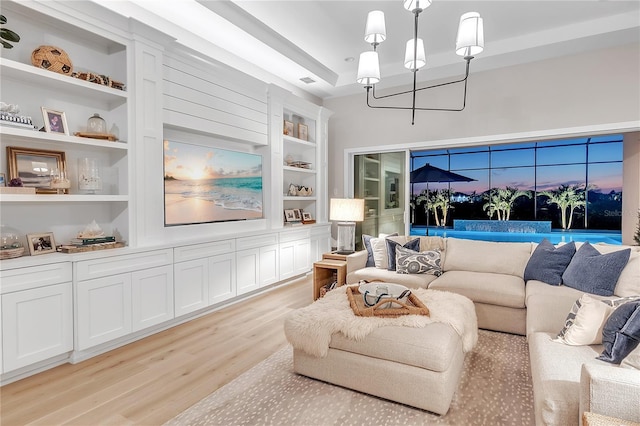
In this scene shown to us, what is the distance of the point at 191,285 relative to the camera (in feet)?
11.3

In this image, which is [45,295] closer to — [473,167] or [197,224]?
[197,224]

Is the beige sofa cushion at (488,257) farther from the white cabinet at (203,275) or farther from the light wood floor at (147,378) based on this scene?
the white cabinet at (203,275)

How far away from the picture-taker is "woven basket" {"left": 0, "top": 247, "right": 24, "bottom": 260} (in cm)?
233

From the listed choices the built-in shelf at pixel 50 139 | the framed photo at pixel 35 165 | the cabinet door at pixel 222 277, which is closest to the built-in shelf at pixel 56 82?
the built-in shelf at pixel 50 139

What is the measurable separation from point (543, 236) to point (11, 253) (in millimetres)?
7844

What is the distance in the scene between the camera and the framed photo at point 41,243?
2526 mm

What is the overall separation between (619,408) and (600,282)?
5.94 ft

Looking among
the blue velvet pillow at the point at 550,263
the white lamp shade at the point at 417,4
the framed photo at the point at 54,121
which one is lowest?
the blue velvet pillow at the point at 550,263

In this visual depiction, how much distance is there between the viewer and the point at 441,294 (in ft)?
8.89

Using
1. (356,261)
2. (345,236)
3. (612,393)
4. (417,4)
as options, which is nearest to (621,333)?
(612,393)

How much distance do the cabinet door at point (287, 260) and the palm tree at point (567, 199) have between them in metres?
5.30

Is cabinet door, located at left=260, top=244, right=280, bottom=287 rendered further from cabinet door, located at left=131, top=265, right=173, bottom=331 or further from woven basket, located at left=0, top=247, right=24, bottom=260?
woven basket, located at left=0, top=247, right=24, bottom=260

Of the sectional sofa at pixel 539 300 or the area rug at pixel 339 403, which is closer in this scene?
the sectional sofa at pixel 539 300

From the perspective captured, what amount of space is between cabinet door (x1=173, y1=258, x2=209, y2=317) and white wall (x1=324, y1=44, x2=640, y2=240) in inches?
131
